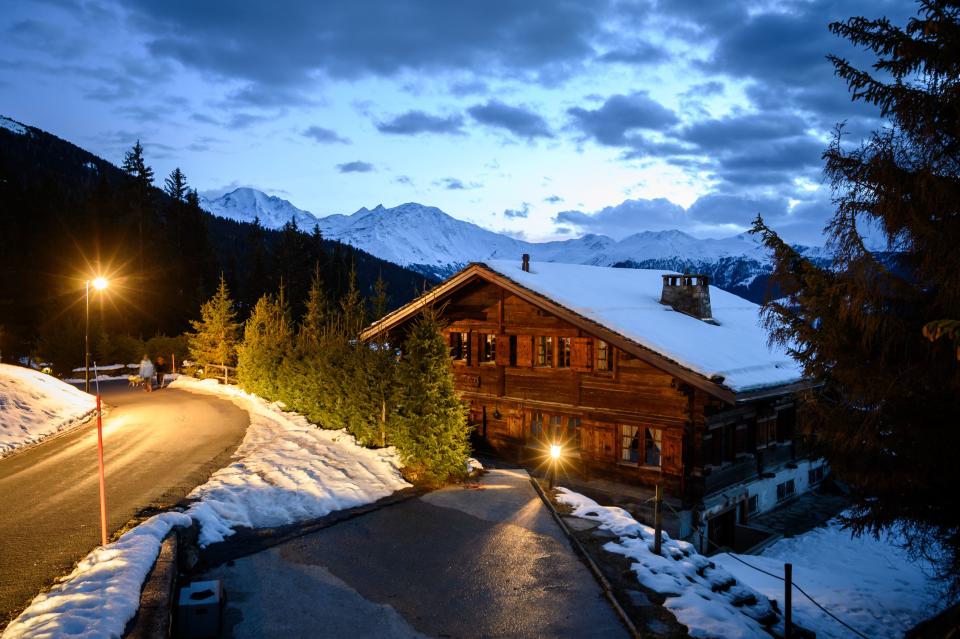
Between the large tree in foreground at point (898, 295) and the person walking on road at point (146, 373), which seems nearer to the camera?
the large tree in foreground at point (898, 295)

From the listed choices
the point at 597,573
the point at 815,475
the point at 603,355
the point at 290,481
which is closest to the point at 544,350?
the point at 603,355

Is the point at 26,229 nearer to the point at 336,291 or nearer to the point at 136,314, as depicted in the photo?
the point at 136,314

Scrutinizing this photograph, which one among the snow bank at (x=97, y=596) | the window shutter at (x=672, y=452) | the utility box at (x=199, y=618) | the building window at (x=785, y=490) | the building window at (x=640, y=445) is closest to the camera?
the snow bank at (x=97, y=596)

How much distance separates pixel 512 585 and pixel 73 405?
25.2 m

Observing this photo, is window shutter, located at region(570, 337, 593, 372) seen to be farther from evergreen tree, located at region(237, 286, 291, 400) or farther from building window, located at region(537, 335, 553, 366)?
evergreen tree, located at region(237, 286, 291, 400)

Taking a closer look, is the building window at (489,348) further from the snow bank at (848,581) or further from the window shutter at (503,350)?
the snow bank at (848,581)

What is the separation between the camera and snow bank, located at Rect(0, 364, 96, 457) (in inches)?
806

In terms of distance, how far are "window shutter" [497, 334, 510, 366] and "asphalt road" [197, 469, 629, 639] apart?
935 cm

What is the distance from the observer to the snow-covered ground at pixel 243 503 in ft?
24.5

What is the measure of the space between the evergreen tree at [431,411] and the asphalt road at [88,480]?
18.4ft

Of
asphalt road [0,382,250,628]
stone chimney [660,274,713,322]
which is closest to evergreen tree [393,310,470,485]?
asphalt road [0,382,250,628]

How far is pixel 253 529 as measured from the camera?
12242 mm

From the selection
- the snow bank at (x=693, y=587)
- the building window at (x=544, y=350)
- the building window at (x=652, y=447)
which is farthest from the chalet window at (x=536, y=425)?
the snow bank at (x=693, y=587)

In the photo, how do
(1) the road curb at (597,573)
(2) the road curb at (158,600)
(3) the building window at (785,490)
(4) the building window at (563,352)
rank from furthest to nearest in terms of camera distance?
(3) the building window at (785,490) → (4) the building window at (563,352) → (1) the road curb at (597,573) → (2) the road curb at (158,600)
